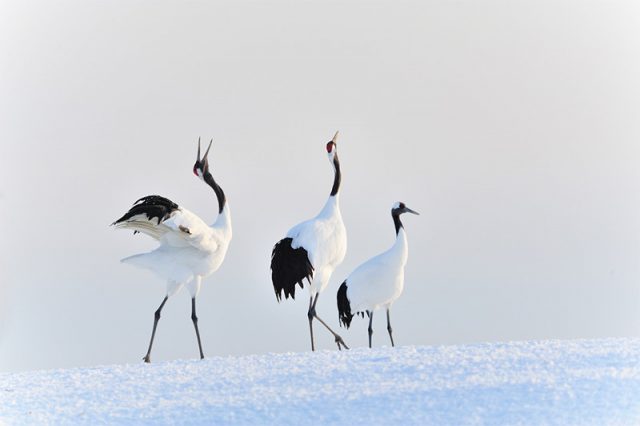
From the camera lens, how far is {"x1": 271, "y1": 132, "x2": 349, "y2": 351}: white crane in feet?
38.8

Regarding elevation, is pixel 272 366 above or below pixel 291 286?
below

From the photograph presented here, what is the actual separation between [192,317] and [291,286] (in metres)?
1.32

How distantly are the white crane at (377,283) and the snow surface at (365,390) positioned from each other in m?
2.19

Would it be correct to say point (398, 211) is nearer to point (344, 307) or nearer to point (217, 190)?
point (344, 307)

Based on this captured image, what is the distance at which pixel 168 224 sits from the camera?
10125mm

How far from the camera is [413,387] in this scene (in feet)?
26.6

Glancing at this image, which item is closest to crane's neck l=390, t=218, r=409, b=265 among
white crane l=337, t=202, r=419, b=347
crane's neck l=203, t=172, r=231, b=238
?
white crane l=337, t=202, r=419, b=347

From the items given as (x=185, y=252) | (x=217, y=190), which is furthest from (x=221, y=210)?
(x=185, y=252)

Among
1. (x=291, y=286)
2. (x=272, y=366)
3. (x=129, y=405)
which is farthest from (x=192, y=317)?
(x=129, y=405)

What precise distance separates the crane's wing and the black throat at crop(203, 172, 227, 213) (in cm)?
69

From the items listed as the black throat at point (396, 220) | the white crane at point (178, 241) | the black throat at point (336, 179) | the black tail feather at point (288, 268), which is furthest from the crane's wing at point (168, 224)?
the black throat at point (396, 220)

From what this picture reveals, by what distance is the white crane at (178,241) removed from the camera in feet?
33.4

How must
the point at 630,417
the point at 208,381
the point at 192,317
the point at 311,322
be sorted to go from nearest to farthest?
the point at 630,417 < the point at 208,381 < the point at 192,317 < the point at 311,322

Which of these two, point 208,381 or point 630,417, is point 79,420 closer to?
point 208,381
